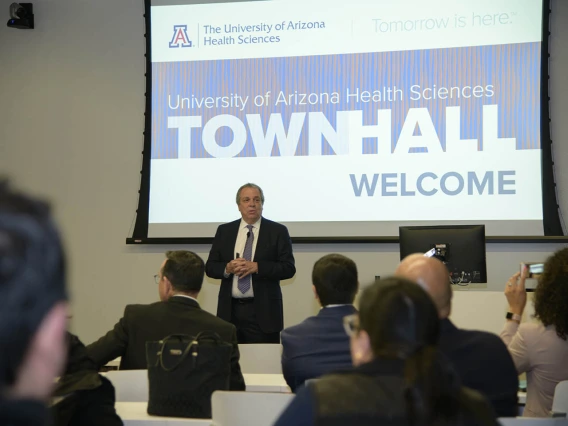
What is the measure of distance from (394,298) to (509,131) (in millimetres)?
4776

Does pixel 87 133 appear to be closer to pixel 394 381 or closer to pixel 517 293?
pixel 517 293

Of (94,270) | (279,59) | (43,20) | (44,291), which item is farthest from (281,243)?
(44,291)

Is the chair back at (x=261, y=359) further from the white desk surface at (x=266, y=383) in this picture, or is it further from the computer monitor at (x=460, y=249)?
the computer monitor at (x=460, y=249)

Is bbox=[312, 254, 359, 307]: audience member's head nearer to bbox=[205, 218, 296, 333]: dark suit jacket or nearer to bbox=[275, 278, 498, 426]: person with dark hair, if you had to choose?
bbox=[275, 278, 498, 426]: person with dark hair

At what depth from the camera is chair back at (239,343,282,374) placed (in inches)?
156

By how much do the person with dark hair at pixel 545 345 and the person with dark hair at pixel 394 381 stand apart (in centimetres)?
164

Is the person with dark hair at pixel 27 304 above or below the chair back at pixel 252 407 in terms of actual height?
above

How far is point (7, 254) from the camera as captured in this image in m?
0.74

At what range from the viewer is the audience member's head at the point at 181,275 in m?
3.47

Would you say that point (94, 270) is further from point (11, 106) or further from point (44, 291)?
point (44, 291)

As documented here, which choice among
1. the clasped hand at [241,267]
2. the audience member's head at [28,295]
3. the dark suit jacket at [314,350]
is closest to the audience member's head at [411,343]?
the audience member's head at [28,295]

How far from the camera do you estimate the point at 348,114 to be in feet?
20.4

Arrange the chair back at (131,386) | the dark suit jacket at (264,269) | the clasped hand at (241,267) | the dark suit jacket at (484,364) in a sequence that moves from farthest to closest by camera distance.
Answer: the dark suit jacket at (264,269), the clasped hand at (241,267), the chair back at (131,386), the dark suit jacket at (484,364)

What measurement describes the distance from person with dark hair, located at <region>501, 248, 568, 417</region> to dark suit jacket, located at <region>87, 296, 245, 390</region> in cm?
121
